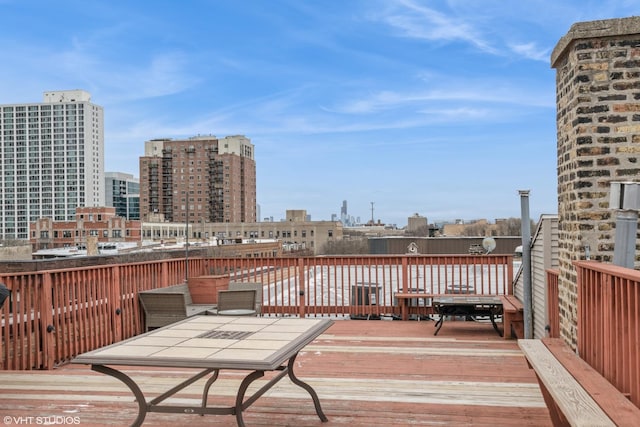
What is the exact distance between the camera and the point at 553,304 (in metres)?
5.26

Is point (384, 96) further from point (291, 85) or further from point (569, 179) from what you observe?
point (569, 179)

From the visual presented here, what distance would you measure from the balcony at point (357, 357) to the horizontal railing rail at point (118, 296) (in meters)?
0.01

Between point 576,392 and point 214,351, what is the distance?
5.94 ft

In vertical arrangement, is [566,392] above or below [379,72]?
below

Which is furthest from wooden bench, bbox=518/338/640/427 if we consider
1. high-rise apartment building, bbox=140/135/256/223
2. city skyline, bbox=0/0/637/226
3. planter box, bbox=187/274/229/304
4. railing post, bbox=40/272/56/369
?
high-rise apartment building, bbox=140/135/256/223

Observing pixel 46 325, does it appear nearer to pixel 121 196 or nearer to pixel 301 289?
pixel 301 289

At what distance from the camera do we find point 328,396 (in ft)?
13.7

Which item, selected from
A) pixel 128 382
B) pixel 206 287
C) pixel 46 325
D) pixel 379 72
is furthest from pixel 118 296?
pixel 379 72

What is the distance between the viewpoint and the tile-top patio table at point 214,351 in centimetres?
281

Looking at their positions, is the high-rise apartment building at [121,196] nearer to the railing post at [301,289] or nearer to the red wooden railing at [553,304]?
the railing post at [301,289]

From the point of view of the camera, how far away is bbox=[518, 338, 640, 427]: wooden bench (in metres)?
2.33

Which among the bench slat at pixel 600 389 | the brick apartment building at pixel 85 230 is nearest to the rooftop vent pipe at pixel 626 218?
the bench slat at pixel 600 389

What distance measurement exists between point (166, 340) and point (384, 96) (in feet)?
149

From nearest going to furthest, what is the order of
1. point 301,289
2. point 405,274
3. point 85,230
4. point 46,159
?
point 405,274, point 301,289, point 85,230, point 46,159
